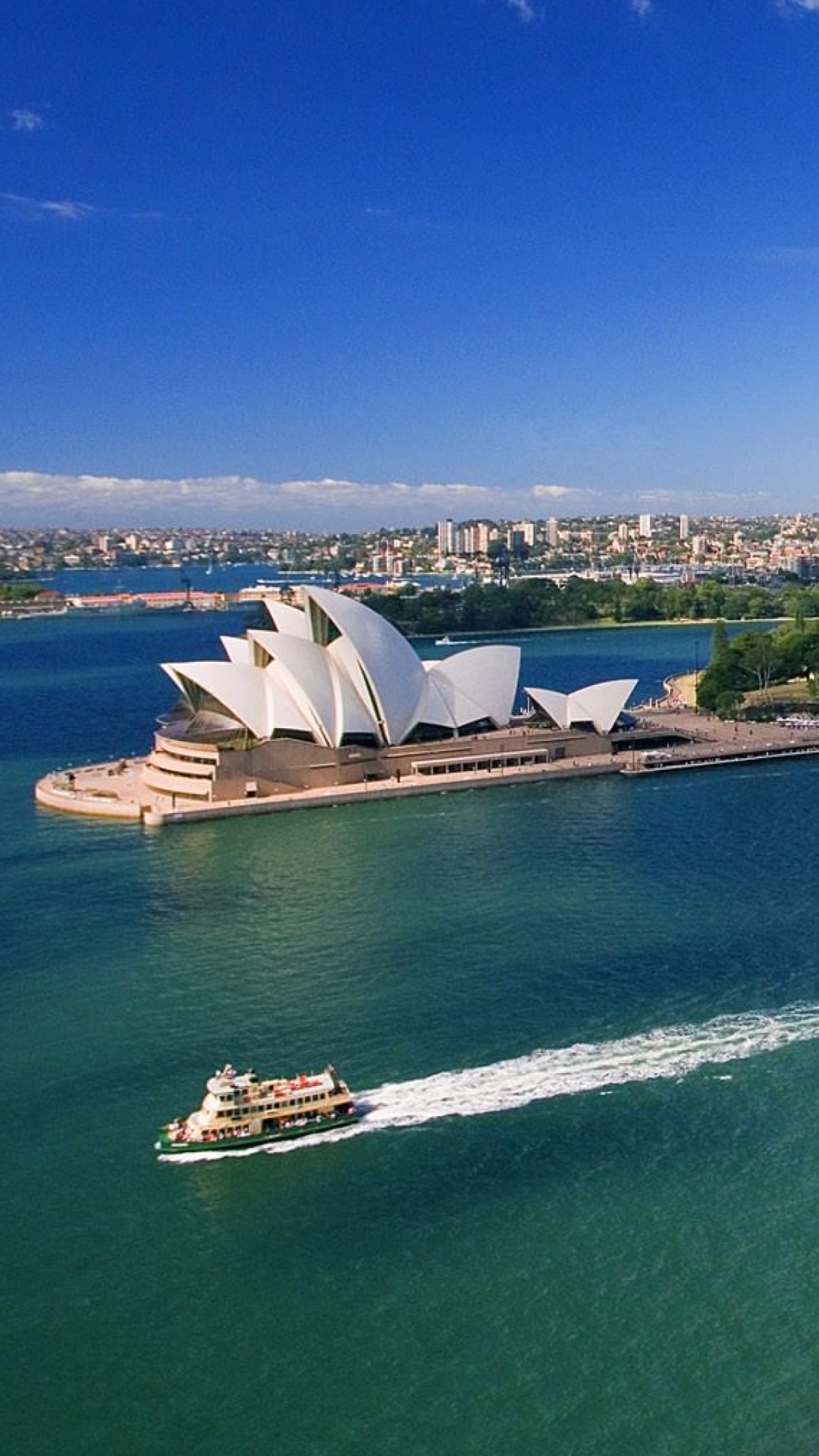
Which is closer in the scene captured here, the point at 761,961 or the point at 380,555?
the point at 761,961

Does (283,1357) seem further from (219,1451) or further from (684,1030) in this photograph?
(684,1030)

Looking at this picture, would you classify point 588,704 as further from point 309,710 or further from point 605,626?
point 605,626

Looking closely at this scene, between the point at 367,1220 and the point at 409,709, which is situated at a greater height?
the point at 409,709

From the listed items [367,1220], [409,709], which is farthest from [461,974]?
[409,709]

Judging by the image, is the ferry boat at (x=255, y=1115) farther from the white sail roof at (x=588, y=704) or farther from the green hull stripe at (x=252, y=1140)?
the white sail roof at (x=588, y=704)

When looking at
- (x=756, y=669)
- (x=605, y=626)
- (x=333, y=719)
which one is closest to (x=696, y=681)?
(x=756, y=669)

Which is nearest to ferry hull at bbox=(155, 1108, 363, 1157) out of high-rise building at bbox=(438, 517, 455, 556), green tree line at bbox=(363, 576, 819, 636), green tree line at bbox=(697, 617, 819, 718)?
green tree line at bbox=(697, 617, 819, 718)
